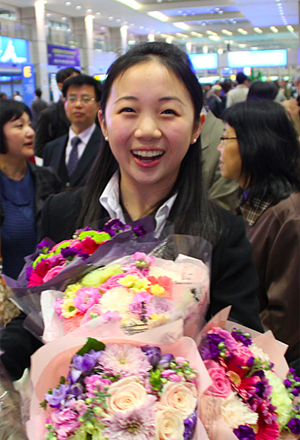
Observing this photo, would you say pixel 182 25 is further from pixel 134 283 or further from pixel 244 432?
pixel 244 432

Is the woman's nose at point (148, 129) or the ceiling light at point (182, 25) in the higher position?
the ceiling light at point (182, 25)

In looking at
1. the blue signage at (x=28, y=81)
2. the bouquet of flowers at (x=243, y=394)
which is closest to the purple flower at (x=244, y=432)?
the bouquet of flowers at (x=243, y=394)

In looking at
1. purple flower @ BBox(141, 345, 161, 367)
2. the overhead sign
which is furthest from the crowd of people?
the overhead sign

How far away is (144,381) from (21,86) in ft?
50.6

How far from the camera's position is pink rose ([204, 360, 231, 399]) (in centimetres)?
80

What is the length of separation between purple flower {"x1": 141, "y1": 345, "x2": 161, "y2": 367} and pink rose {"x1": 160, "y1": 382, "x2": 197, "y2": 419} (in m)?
0.04

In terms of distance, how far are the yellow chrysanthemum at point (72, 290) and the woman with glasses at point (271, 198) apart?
1.07 meters

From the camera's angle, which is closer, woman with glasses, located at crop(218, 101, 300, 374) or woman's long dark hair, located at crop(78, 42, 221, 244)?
woman's long dark hair, located at crop(78, 42, 221, 244)

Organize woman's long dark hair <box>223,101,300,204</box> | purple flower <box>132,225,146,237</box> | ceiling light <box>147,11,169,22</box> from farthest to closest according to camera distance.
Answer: ceiling light <box>147,11,169,22</box> < woman's long dark hair <box>223,101,300,204</box> < purple flower <box>132,225,146,237</box>

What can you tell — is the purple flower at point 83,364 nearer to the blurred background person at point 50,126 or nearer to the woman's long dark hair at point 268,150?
the woman's long dark hair at point 268,150

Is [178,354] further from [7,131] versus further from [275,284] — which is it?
[7,131]

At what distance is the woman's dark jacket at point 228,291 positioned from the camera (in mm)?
1000

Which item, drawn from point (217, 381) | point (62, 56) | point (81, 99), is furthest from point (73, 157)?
point (62, 56)

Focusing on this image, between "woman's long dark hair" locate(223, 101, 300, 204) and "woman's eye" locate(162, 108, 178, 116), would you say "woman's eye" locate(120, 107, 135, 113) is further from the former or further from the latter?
"woman's long dark hair" locate(223, 101, 300, 204)
